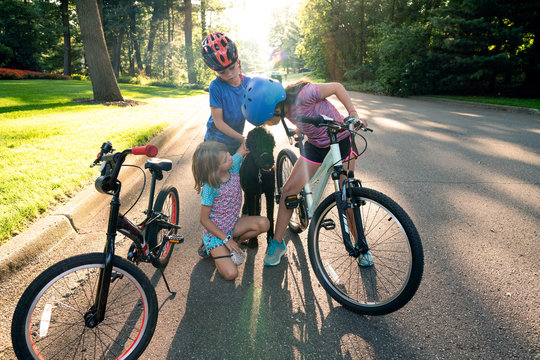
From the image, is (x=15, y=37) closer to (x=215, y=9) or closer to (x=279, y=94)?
(x=215, y=9)

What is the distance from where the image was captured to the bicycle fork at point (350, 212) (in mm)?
2227

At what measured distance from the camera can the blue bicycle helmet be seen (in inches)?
91.0

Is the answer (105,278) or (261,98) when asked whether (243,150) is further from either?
(105,278)

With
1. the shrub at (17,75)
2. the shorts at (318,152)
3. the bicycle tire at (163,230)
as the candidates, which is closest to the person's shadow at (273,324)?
the bicycle tire at (163,230)

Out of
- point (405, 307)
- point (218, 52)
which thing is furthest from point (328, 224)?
point (218, 52)

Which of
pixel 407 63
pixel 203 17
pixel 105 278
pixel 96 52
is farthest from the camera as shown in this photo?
pixel 203 17

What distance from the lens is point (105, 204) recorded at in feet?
13.4

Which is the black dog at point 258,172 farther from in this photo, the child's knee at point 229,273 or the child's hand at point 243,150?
the child's knee at point 229,273

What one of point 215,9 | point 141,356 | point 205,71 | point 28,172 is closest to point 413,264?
point 141,356

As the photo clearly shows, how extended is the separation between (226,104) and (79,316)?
216 cm

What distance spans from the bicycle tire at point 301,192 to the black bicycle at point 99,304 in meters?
1.55

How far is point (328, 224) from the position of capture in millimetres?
2426

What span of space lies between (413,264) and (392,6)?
29.6 meters

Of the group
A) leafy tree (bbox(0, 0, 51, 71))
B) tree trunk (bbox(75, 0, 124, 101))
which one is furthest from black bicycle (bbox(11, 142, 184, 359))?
leafy tree (bbox(0, 0, 51, 71))
